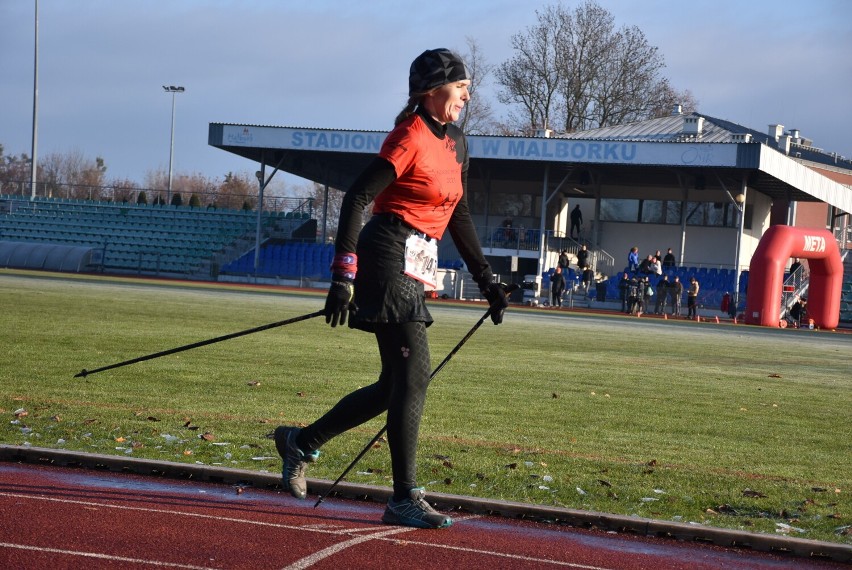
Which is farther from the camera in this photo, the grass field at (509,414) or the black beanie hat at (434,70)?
the grass field at (509,414)

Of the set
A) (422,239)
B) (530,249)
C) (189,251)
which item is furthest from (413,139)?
(189,251)

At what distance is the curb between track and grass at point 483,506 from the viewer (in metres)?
5.50

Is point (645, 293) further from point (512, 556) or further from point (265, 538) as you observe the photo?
point (265, 538)

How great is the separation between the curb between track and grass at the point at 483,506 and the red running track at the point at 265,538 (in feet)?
0.25

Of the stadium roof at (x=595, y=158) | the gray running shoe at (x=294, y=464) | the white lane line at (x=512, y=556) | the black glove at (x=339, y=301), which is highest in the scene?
the stadium roof at (x=595, y=158)

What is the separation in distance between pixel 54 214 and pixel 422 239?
57.1m

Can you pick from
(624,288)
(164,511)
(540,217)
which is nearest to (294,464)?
(164,511)

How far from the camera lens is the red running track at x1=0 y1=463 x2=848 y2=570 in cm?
481

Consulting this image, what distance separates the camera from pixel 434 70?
546cm

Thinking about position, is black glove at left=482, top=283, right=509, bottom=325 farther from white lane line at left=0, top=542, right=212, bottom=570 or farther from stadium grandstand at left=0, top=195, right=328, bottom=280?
stadium grandstand at left=0, top=195, right=328, bottom=280

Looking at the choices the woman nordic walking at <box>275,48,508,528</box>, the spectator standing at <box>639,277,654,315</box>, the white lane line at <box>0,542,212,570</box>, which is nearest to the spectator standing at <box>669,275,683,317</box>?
the spectator standing at <box>639,277,654,315</box>

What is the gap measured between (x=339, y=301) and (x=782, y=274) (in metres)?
32.1

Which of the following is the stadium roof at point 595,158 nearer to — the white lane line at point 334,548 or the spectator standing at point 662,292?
the spectator standing at point 662,292

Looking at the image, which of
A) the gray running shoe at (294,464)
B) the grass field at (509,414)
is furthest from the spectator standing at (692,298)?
the gray running shoe at (294,464)
